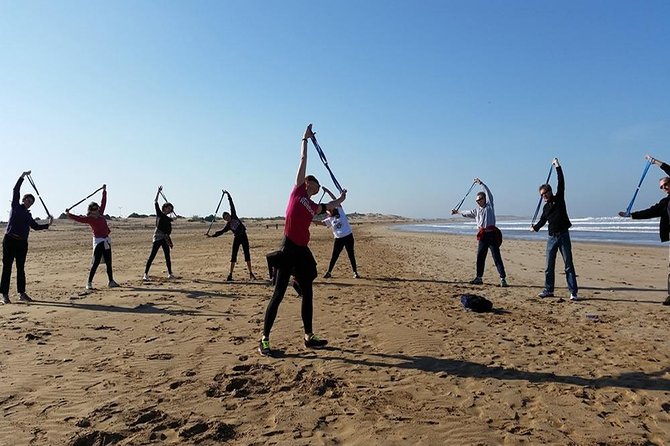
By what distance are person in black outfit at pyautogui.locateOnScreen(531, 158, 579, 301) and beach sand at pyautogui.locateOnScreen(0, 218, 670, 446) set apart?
0.46 meters

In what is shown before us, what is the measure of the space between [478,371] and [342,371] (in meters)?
1.51

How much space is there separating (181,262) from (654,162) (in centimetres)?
1536

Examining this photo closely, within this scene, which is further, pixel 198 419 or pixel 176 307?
pixel 176 307

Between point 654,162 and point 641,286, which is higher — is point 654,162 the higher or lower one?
the higher one

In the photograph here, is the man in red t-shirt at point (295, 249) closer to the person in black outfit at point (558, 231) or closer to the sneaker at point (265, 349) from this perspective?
the sneaker at point (265, 349)

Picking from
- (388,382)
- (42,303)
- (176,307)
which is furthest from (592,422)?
(42,303)

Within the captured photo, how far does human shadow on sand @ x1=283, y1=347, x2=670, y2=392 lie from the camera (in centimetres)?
426

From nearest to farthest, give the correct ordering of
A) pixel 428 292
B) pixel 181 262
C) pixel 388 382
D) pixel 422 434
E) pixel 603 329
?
pixel 422 434 → pixel 388 382 → pixel 603 329 → pixel 428 292 → pixel 181 262

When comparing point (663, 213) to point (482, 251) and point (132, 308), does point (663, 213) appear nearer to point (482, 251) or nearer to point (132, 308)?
Answer: point (482, 251)

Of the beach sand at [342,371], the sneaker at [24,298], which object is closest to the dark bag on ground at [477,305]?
the beach sand at [342,371]

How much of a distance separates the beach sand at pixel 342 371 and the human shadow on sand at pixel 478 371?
0.03 m

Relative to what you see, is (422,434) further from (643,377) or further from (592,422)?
(643,377)

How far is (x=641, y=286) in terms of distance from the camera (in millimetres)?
9938

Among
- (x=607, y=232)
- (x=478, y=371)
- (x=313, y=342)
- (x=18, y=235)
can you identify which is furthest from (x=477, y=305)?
(x=607, y=232)
